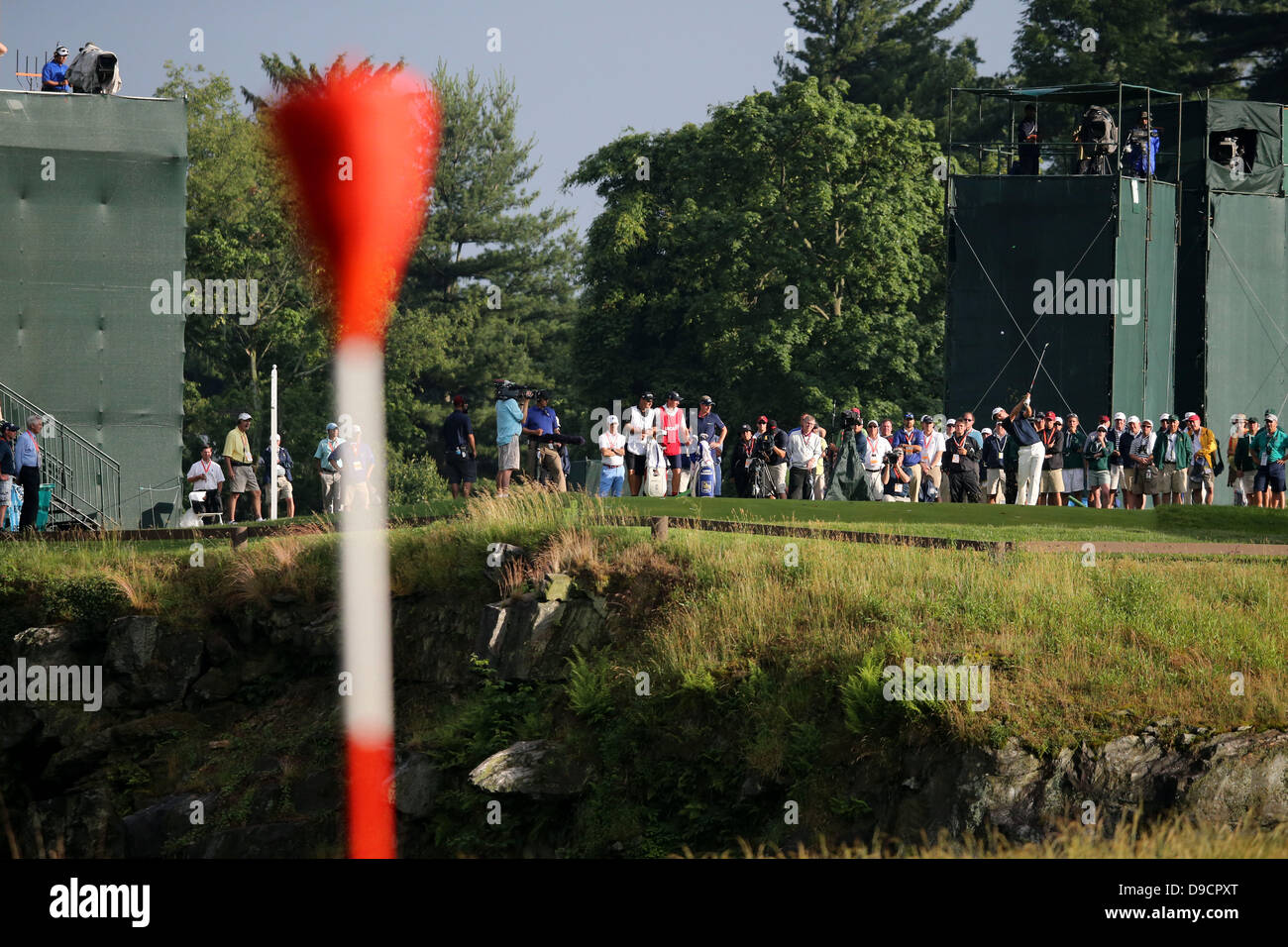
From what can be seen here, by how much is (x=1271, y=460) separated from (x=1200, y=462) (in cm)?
199

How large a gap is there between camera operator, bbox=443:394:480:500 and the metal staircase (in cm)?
739

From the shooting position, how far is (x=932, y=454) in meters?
32.1

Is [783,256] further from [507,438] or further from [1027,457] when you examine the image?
[507,438]

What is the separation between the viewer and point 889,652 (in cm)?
1777

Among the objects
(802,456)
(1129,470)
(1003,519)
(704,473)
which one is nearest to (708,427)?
(704,473)

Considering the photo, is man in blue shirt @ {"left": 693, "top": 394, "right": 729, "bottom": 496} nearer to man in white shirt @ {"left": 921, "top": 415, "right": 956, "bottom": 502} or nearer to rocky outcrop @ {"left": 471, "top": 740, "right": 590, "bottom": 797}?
man in white shirt @ {"left": 921, "top": 415, "right": 956, "bottom": 502}

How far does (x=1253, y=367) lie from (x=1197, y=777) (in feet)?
Answer: 93.7

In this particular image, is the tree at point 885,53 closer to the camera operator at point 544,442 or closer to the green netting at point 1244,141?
the green netting at point 1244,141

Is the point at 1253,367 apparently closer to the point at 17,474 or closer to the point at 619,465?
the point at 619,465

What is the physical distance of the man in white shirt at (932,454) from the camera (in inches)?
1262

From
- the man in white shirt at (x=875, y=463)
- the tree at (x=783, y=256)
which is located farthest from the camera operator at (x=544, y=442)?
the tree at (x=783, y=256)

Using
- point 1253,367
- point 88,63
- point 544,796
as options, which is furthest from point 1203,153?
point 544,796

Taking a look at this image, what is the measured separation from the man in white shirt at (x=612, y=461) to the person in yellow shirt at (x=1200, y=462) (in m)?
12.0

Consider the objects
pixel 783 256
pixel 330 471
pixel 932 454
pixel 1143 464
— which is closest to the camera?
pixel 330 471
